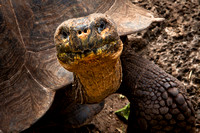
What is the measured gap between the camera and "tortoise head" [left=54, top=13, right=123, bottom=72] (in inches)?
57.3

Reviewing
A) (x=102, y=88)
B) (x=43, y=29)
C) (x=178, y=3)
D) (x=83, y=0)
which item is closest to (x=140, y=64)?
(x=102, y=88)

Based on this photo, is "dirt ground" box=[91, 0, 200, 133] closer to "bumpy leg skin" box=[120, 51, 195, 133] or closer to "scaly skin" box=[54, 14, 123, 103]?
"bumpy leg skin" box=[120, 51, 195, 133]

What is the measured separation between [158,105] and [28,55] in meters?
1.12

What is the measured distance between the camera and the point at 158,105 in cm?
217

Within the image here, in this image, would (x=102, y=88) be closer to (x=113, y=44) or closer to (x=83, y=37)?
(x=113, y=44)

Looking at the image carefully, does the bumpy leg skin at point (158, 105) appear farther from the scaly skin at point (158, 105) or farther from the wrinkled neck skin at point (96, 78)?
the wrinkled neck skin at point (96, 78)

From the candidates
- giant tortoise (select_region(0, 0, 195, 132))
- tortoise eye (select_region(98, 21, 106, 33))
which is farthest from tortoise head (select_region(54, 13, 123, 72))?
giant tortoise (select_region(0, 0, 195, 132))

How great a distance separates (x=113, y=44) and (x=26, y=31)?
0.89 meters

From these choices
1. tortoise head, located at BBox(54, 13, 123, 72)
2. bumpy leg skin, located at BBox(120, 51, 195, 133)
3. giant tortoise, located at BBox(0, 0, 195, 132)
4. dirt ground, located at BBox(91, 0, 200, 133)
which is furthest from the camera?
dirt ground, located at BBox(91, 0, 200, 133)

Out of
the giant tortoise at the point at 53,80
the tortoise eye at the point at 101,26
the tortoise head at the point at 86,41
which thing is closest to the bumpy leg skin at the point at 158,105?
the giant tortoise at the point at 53,80

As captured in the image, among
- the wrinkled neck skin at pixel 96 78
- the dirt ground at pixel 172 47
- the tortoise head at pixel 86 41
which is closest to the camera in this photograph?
the tortoise head at pixel 86 41

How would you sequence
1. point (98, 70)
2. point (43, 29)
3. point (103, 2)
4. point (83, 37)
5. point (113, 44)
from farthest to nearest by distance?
point (103, 2)
point (43, 29)
point (98, 70)
point (113, 44)
point (83, 37)

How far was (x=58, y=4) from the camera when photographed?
2.21m

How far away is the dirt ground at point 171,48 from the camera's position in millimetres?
2828
